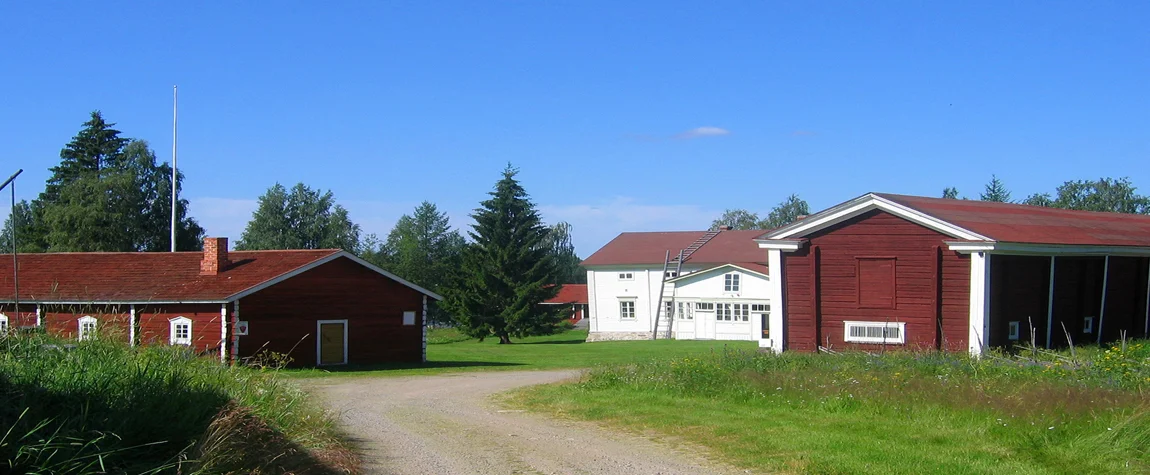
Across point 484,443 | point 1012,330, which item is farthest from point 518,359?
point 484,443

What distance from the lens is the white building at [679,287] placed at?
185 ft

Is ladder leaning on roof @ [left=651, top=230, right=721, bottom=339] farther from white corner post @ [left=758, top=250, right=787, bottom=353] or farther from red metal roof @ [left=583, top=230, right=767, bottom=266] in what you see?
white corner post @ [left=758, top=250, right=787, bottom=353]

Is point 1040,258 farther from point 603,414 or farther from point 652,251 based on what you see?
point 652,251

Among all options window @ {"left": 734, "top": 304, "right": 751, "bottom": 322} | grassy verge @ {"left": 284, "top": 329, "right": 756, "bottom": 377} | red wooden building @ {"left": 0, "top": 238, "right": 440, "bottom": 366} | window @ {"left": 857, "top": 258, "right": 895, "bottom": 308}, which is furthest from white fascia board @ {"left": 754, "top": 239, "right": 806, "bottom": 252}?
window @ {"left": 734, "top": 304, "right": 751, "bottom": 322}

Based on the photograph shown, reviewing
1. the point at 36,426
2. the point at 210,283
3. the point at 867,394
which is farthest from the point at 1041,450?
the point at 210,283

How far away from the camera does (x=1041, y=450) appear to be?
37.6ft

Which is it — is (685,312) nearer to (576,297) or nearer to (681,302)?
(681,302)

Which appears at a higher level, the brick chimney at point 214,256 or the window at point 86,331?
the brick chimney at point 214,256

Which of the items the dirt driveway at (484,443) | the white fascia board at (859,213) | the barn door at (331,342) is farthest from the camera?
the barn door at (331,342)

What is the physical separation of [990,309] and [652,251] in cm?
4322

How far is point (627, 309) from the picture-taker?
64.8 m

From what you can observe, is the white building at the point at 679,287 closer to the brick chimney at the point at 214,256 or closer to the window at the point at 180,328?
the brick chimney at the point at 214,256

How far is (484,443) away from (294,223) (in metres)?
85.7

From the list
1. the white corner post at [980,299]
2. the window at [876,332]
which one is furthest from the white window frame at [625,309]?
the white corner post at [980,299]
